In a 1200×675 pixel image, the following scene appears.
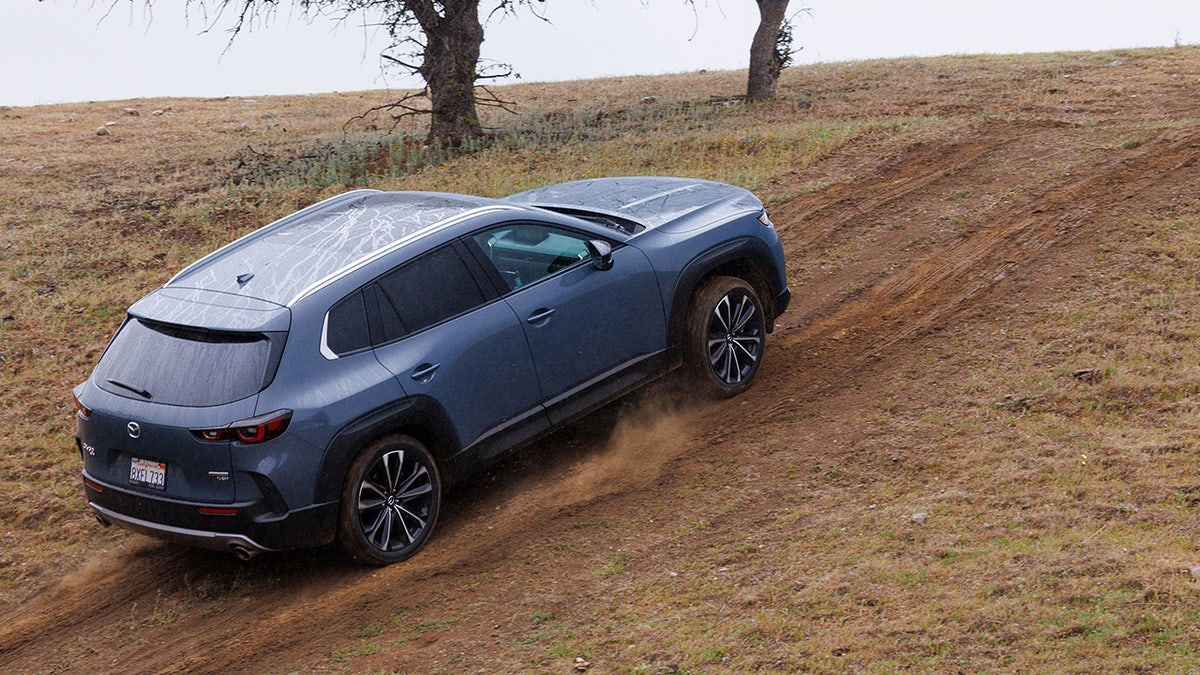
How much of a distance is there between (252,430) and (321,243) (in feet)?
4.44

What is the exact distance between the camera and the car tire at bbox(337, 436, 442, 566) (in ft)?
19.2

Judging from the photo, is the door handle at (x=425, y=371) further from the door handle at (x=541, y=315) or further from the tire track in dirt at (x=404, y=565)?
the tire track in dirt at (x=404, y=565)

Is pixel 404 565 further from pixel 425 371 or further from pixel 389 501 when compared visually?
pixel 425 371

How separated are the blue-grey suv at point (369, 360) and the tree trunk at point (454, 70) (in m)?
10.3

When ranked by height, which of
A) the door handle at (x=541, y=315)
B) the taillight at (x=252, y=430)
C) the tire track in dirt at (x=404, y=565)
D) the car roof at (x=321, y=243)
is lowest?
the tire track in dirt at (x=404, y=565)

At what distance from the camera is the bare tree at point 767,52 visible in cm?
1980

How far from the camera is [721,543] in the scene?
6.00 meters

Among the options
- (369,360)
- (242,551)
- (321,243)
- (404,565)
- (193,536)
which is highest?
(321,243)

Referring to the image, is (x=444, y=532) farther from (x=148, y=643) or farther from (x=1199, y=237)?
(x=1199, y=237)

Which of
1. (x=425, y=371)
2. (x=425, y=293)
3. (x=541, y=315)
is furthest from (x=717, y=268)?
(x=425, y=371)

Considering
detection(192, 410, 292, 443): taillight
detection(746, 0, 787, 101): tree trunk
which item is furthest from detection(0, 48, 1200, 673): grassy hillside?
detection(746, 0, 787, 101): tree trunk

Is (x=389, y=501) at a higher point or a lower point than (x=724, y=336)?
lower

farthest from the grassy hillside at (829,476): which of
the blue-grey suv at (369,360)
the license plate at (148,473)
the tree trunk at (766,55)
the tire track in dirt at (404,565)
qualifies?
the tree trunk at (766,55)

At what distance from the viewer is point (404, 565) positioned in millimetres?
6133
